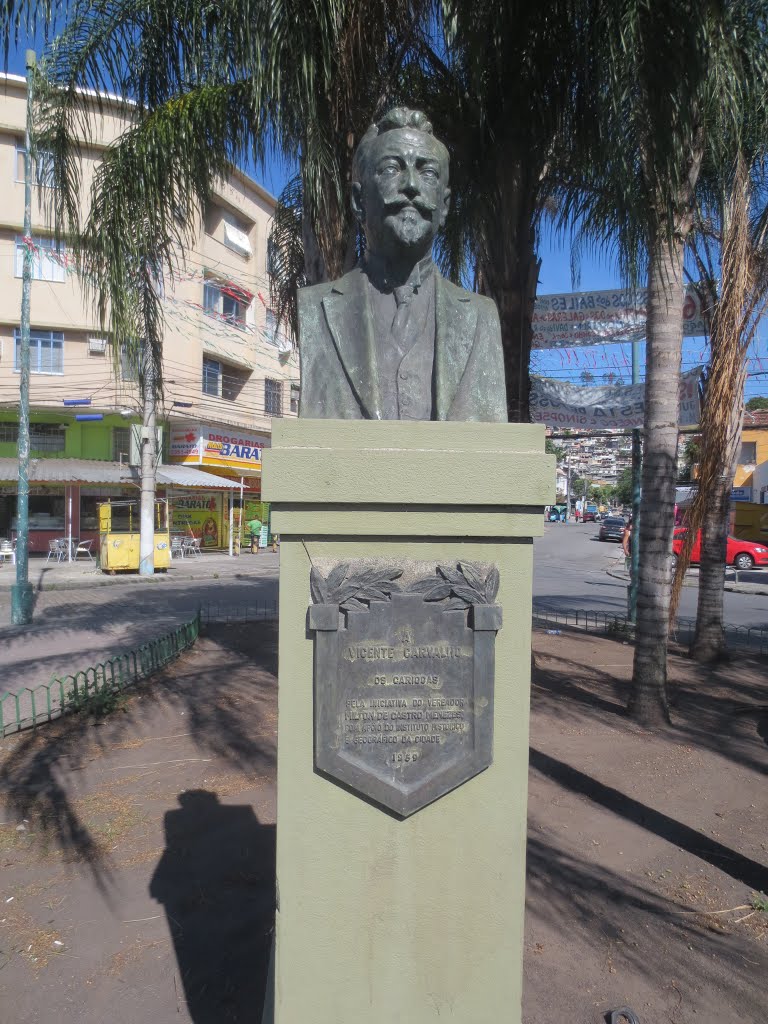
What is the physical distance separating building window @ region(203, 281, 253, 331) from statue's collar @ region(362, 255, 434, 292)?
22886 mm

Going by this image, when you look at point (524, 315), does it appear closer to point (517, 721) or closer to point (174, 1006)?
point (517, 721)

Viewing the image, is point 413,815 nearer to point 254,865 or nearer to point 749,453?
point 254,865

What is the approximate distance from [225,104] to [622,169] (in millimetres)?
3820

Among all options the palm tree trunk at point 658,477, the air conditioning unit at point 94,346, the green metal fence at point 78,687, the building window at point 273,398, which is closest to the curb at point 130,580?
the green metal fence at point 78,687

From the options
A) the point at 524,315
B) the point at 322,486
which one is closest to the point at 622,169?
the point at 524,315

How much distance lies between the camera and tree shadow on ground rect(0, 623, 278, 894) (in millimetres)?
4715

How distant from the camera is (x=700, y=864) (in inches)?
168

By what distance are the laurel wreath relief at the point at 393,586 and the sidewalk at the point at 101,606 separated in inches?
267

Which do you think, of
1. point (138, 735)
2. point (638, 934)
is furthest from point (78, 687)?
point (638, 934)

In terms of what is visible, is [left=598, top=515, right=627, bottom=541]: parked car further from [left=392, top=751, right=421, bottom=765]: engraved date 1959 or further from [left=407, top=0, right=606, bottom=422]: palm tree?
[left=392, top=751, right=421, bottom=765]: engraved date 1959

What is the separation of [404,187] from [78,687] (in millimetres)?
6284

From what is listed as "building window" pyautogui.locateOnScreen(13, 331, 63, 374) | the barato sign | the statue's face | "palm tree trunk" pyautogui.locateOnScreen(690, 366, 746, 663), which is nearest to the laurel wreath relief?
the statue's face

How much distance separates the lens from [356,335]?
9.25 feet

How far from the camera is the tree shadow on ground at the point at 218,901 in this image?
3.19 m
